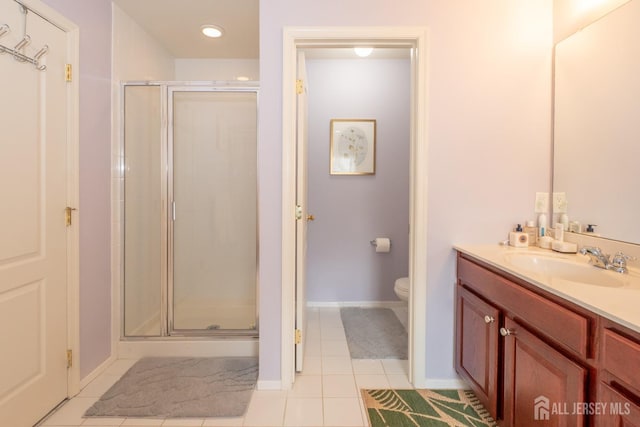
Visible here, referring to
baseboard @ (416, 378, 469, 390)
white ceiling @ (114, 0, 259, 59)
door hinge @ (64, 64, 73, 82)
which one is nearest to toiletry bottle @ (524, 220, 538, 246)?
baseboard @ (416, 378, 469, 390)

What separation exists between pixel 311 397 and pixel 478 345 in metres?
0.94

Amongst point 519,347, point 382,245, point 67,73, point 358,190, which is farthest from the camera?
point 358,190

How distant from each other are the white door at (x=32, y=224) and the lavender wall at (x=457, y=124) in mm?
1063

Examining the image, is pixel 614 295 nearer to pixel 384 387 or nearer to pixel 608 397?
pixel 608 397

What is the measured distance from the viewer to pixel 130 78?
2.18m

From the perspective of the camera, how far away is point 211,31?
2.38 metres

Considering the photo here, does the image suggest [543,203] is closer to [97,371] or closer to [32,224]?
[32,224]

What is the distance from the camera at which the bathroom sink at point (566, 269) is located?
1.17 m

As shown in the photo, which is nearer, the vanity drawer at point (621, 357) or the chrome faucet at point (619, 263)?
the vanity drawer at point (621, 357)

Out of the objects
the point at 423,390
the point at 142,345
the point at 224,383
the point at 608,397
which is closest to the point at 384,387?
the point at 423,390

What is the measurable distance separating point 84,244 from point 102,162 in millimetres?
542

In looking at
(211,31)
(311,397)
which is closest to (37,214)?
(311,397)

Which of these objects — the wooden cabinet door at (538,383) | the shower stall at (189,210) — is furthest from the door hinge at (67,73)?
the wooden cabinet door at (538,383)

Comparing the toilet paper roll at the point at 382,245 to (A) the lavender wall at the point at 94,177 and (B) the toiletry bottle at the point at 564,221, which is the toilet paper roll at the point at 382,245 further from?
(A) the lavender wall at the point at 94,177
